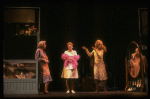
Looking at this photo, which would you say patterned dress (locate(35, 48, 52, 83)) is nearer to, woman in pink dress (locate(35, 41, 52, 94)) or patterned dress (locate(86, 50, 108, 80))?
woman in pink dress (locate(35, 41, 52, 94))

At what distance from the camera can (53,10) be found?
10.8 meters

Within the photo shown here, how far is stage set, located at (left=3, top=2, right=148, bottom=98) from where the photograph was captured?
27.5ft

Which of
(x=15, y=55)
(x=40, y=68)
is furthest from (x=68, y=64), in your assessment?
(x=15, y=55)

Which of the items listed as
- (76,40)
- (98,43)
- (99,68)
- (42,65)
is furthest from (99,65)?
(76,40)

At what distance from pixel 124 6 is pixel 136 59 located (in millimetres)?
2181

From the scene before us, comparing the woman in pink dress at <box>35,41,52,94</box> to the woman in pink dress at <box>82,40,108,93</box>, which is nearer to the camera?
the woman in pink dress at <box>35,41,52,94</box>

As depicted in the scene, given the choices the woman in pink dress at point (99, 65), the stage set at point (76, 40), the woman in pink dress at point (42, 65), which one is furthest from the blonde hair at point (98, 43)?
the woman in pink dress at point (42, 65)

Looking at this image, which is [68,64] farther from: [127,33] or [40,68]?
[127,33]

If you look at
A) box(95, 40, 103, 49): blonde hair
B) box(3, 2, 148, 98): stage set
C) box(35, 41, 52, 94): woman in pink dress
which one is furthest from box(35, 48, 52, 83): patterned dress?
box(95, 40, 103, 49): blonde hair

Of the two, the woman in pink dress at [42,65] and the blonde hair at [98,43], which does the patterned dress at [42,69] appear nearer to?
the woman in pink dress at [42,65]

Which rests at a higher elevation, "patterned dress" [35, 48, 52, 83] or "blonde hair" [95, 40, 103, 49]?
"blonde hair" [95, 40, 103, 49]

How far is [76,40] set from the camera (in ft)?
37.9

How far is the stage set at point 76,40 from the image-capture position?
8.38 meters

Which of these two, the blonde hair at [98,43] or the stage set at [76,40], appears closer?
the stage set at [76,40]
